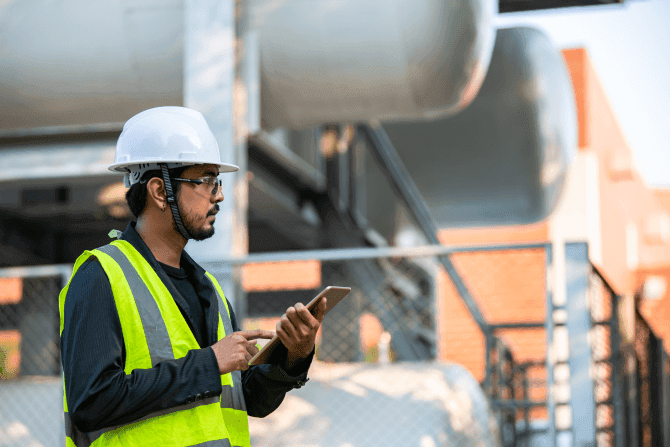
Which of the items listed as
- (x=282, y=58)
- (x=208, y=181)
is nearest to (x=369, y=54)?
(x=282, y=58)

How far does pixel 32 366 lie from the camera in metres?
10.6

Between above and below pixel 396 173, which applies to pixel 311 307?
above

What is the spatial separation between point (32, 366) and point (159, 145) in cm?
925

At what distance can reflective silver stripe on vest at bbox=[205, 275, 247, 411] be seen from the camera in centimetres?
245

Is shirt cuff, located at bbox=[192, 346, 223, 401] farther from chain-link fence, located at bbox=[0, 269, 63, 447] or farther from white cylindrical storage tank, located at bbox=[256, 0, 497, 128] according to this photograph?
white cylindrical storage tank, located at bbox=[256, 0, 497, 128]

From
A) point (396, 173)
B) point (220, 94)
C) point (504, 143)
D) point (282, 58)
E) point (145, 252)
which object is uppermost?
point (282, 58)

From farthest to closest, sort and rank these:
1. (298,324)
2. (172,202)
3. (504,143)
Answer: (504,143), (172,202), (298,324)

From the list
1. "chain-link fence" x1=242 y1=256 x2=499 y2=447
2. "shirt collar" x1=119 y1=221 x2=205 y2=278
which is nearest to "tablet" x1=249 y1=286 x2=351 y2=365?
"shirt collar" x1=119 y1=221 x2=205 y2=278

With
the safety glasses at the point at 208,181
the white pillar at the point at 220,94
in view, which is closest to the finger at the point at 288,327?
the safety glasses at the point at 208,181

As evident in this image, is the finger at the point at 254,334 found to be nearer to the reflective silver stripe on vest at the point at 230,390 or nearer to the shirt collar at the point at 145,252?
the reflective silver stripe on vest at the point at 230,390

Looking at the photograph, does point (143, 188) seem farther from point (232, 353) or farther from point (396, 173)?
point (396, 173)

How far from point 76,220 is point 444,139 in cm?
478

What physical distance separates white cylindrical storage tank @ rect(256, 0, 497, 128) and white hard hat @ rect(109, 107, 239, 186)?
3800 mm

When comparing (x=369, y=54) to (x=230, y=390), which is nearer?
(x=230, y=390)
